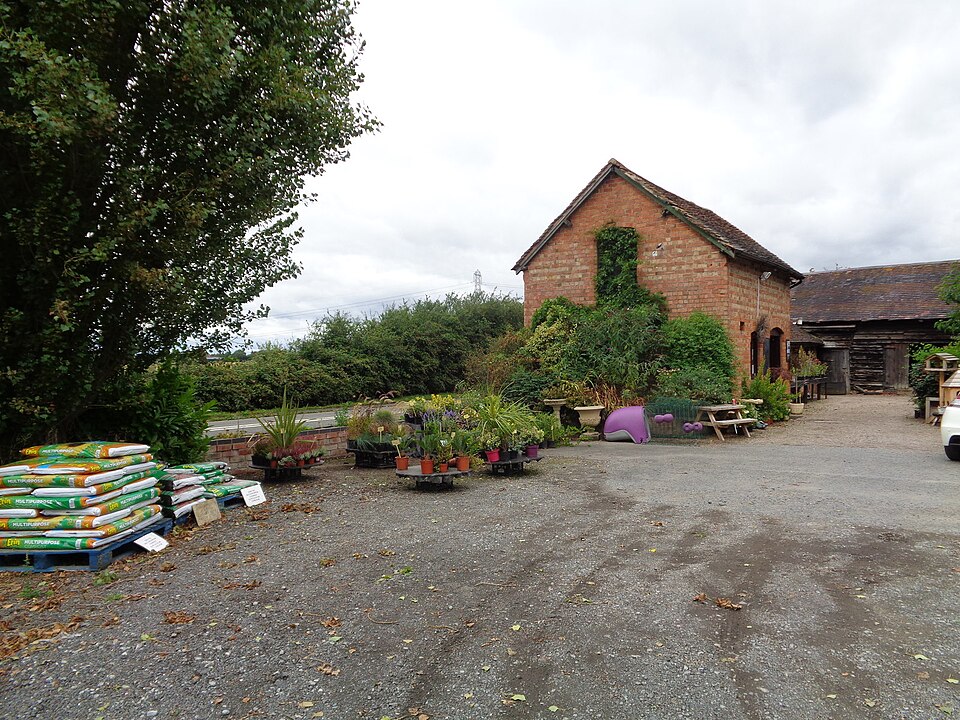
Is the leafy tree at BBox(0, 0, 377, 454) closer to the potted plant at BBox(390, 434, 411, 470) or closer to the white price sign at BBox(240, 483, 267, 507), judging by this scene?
the white price sign at BBox(240, 483, 267, 507)

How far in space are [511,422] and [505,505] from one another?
2345 millimetres

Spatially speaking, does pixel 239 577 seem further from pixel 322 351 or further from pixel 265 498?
pixel 322 351

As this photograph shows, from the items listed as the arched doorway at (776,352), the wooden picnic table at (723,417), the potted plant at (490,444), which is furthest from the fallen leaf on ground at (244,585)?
the arched doorway at (776,352)

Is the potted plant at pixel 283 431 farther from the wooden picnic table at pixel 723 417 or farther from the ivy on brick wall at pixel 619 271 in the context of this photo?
the ivy on brick wall at pixel 619 271

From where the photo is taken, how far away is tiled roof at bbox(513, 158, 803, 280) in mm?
15805

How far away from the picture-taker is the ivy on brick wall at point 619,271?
659 inches

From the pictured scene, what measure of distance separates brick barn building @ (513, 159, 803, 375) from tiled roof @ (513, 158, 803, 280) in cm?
3

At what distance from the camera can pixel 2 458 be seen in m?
6.14

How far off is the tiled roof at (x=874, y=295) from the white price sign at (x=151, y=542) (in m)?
28.6

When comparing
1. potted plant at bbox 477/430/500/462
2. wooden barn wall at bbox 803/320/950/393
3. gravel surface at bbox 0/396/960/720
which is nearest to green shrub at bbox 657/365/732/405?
potted plant at bbox 477/430/500/462

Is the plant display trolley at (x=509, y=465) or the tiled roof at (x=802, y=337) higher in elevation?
the tiled roof at (x=802, y=337)

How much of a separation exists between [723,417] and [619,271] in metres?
4.85

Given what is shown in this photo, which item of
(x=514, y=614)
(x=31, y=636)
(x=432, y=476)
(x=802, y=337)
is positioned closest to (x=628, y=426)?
(x=432, y=476)

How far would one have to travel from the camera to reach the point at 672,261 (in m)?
16.4
